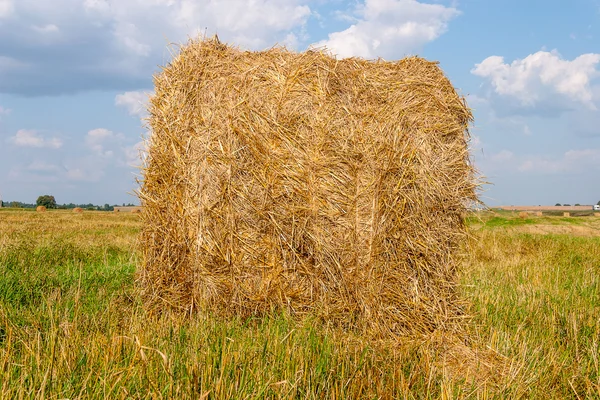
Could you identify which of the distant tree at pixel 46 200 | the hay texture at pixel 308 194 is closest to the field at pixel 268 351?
the hay texture at pixel 308 194

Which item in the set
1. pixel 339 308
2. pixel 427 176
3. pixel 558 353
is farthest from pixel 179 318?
pixel 558 353

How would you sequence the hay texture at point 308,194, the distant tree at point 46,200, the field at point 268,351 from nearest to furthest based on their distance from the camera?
the field at point 268,351 → the hay texture at point 308,194 → the distant tree at point 46,200

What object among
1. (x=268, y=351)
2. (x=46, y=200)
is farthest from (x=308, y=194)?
(x=46, y=200)

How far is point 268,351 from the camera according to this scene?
371cm

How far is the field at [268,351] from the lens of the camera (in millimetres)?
3164

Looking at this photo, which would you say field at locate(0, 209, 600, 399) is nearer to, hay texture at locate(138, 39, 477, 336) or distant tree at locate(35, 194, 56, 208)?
hay texture at locate(138, 39, 477, 336)

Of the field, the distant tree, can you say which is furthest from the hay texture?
the distant tree

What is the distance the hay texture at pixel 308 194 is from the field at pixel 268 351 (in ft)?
1.15

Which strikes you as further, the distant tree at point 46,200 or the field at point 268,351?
the distant tree at point 46,200

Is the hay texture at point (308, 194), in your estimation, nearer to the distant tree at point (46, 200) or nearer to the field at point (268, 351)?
the field at point (268, 351)

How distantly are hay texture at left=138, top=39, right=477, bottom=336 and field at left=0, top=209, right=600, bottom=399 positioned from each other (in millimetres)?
351

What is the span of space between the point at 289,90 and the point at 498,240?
9.80 meters

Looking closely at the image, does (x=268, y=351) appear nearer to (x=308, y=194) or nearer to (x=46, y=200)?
(x=308, y=194)

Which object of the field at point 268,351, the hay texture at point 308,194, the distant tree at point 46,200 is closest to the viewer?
the field at point 268,351
